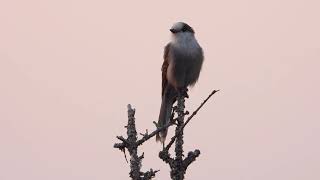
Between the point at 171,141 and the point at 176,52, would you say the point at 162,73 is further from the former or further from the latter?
the point at 171,141

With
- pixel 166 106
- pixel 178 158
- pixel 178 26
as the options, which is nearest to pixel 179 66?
pixel 166 106

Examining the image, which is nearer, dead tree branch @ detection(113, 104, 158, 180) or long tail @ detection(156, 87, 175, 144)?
dead tree branch @ detection(113, 104, 158, 180)

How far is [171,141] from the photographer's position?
9.37 meters

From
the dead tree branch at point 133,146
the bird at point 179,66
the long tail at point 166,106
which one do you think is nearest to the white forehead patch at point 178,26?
the bird at point 179,66

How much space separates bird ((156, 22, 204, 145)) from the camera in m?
14.6

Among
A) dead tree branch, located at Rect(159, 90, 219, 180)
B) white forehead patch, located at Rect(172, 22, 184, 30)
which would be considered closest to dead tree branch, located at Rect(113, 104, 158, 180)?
dead tree branch, located at Rect(159, 90, 219, 180)

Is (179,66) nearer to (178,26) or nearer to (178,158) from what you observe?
(178,26)

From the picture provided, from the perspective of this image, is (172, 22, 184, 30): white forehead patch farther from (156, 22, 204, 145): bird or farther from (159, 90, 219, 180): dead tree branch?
(159, 90, 219, 180): dead tree branch

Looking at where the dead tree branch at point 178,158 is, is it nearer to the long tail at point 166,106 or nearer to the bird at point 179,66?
the long tail at point 166,106

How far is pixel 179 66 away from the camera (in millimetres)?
14703

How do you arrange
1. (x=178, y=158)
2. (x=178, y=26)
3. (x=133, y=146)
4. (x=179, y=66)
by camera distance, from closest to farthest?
1. (x=133, y=146)
2. (x=178, y=158)
3. (x=179, y=66)
4. (x=178, y=26)

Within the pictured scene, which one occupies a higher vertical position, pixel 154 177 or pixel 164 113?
pixel 164 113

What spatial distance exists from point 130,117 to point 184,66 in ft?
20.8

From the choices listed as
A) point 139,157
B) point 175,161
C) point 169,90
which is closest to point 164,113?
point 169,90
